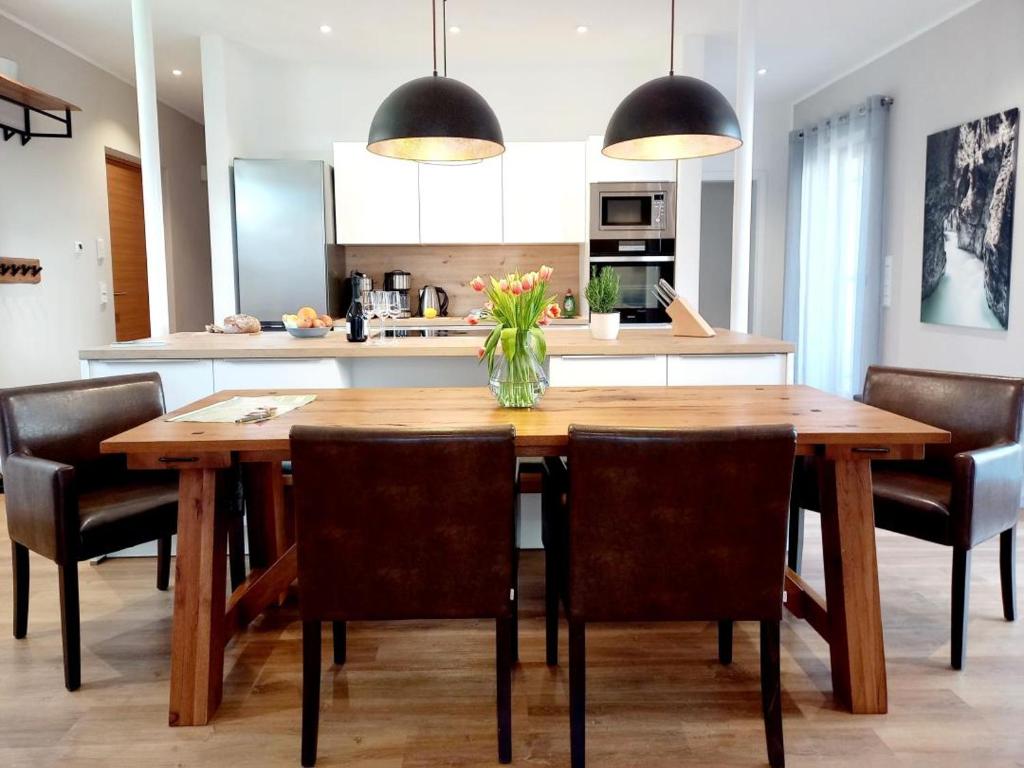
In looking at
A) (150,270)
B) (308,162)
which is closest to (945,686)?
(150,270)

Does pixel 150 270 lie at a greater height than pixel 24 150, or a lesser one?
lesser

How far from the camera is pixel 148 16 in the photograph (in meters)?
3.91

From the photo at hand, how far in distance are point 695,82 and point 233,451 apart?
5.92 feet

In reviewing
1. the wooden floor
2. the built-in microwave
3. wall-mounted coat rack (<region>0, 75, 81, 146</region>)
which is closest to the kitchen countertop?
the wooden floor

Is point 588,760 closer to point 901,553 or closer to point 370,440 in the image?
point 370,440

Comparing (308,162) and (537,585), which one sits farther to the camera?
(308,162)

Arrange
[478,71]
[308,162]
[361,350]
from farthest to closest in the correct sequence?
1. [478,71]
2. [308,162]
3. [361,350]

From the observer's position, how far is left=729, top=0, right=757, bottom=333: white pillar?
4.12 meters

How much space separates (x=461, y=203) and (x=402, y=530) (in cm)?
402

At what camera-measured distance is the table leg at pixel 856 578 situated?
190 cm

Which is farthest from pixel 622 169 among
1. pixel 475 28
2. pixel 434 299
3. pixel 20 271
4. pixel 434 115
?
pixel 20 271

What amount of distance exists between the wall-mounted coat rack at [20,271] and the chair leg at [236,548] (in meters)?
2.65

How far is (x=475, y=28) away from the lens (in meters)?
4.57

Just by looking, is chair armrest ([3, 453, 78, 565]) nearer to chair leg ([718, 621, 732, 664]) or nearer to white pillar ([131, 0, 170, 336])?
chair leg ([718, 621, 732, 664])
